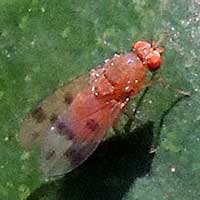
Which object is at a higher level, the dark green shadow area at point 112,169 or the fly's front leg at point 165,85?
the fly's front leg at point 165,85

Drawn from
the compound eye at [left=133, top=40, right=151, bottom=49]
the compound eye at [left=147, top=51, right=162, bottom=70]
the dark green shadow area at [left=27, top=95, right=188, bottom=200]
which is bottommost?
the dark green shadow area at [left=27, top=95, right=188, bottom=200]

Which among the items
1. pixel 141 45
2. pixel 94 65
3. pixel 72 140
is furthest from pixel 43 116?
pixel 141 45

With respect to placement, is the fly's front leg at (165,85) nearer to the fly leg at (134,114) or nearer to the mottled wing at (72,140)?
the fly leg at (134,114)

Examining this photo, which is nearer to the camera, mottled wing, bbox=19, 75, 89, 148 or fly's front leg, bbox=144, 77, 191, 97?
fly's front leg, bbox=144, 77, 191, 97

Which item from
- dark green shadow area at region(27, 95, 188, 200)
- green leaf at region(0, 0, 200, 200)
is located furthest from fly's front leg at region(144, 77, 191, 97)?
dark green shadow area at region(27, 95, 188, 200)

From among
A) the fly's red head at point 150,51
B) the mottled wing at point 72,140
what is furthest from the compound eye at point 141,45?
the mottled wing at point 72,140

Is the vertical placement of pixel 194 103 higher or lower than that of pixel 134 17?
lower

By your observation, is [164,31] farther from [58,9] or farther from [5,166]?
[5,166]

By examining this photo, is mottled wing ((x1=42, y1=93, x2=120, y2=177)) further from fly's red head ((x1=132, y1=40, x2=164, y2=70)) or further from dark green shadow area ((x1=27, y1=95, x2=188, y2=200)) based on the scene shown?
fly's red head ((x1=132, y1=40, x2=164, y2=70))

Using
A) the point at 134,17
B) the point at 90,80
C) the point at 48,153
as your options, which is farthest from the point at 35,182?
the point at 134,17
